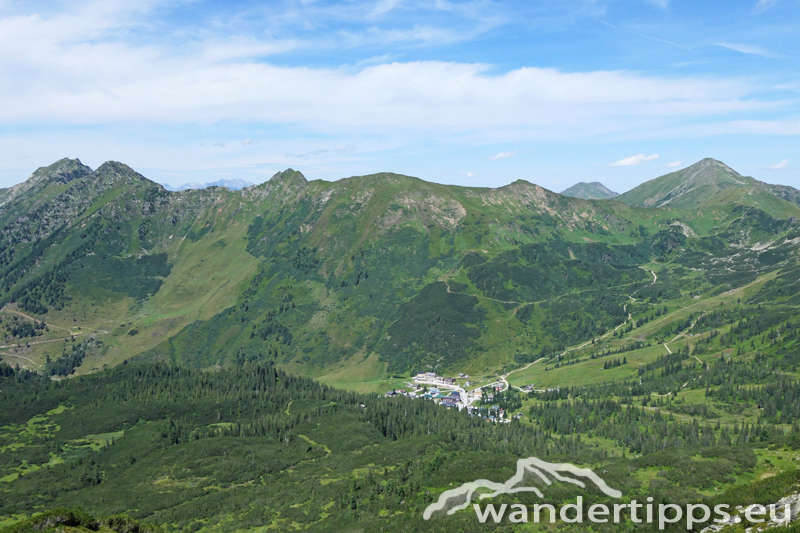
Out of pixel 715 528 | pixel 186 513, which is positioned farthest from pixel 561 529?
pixel 186 513

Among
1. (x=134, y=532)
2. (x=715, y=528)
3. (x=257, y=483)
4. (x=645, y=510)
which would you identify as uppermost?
(x=715, y=528)

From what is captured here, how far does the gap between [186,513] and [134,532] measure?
44.5 m

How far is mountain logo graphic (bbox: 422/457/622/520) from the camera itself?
392ft

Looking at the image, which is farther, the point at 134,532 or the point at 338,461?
the point at 338,461

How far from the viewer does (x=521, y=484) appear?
12725 centimetres

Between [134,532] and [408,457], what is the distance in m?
97.6

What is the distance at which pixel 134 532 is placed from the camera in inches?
4355

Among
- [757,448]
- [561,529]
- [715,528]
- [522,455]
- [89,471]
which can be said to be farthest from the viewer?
[89,471]

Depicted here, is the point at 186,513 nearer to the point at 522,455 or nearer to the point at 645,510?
the point at 522,455

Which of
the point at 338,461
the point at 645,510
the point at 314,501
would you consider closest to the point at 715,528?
the point at 645,510

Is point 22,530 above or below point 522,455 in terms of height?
above

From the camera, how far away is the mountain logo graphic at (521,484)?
392 feet

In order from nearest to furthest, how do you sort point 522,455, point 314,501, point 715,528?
1. point 715,528
2. point 314,501
3. point 522,455

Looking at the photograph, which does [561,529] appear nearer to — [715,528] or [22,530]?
[715,528]
